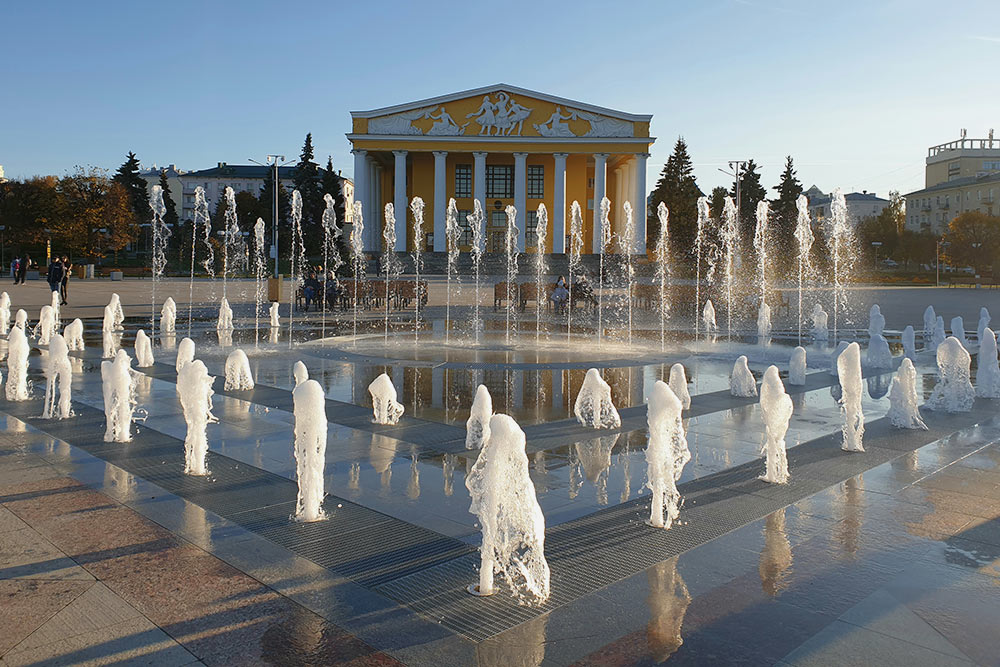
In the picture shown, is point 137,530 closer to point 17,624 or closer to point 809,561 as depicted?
point 17,624

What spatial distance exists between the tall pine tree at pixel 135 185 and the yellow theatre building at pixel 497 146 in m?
32.8

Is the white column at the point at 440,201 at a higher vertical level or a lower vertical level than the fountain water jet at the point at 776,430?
higher

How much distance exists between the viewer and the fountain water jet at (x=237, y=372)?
10508 mm

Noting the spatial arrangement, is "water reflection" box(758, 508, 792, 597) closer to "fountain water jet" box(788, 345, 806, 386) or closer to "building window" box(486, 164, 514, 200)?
"fountain water jet" box(788, 345, 806, 386)

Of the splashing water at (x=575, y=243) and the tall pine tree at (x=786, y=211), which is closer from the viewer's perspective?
the splashing water at (x=575, y=243)

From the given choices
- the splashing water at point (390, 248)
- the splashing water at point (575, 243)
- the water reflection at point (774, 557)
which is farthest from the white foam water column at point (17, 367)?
the splashing water at point (390, 248)

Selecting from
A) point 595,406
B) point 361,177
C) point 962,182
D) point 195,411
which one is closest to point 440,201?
point 361,177

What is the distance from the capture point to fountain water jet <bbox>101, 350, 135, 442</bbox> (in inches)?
295

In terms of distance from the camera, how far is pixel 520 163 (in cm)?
5991

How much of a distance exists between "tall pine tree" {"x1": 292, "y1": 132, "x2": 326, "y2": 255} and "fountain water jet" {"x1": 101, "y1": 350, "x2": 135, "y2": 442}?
220 feet

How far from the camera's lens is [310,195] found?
74.4 meters

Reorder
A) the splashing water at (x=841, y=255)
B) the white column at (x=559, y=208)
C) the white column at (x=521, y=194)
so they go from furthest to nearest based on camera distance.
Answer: the white column at (x=521, y=194) → the white column at (x=559, y=208) → the splashing water at (x=841, y=255)

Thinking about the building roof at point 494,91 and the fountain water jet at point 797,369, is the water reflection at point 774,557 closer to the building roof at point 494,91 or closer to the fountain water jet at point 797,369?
the fountain water jet at point 797,369

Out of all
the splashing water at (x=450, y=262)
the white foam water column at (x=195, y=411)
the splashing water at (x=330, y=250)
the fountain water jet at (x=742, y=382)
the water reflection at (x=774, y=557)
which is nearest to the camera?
the water reflection at (x=774, y=557)
